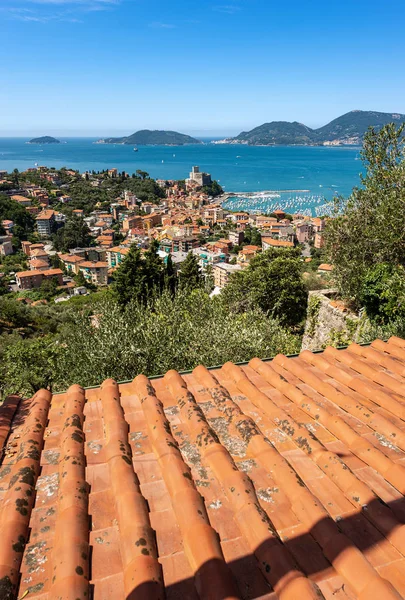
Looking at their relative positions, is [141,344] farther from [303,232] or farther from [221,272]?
[303,232]

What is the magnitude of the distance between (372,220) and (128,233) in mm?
87499

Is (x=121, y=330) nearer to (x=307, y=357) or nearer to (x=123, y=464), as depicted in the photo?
(x=307, y=357)

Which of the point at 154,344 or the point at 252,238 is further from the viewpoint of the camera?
the point at 252,238

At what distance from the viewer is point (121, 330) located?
26.8 ft

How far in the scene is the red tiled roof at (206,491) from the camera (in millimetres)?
2088

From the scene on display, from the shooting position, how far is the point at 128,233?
94562 mm

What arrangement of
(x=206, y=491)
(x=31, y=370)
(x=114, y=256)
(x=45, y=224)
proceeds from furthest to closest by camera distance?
(x=45, y=224) < (x=114, y=256) < (x=31, y=370) < (x=206, y=491)

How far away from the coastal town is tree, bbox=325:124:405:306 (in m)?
33.4

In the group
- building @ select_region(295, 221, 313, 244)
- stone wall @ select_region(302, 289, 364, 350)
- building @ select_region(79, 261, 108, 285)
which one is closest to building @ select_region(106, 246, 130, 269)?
building @ select_region(79, 261, 108, 285)

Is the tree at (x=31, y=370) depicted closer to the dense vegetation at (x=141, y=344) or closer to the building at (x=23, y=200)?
the dense vegetation at (x=141, y=344)

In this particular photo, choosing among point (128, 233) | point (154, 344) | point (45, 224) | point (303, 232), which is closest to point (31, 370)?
point (154, 344)

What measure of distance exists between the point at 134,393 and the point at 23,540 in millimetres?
1949

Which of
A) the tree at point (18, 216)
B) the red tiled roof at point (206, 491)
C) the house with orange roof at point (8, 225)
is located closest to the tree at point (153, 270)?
the red tiled roof at point (206, 491)

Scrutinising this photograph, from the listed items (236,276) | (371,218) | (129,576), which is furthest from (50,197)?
(129,576)
